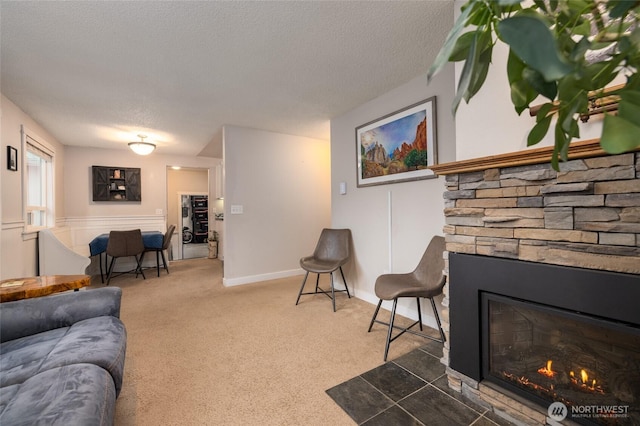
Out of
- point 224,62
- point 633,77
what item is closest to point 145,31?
point 224,62

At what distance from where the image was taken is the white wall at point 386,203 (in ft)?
7.45

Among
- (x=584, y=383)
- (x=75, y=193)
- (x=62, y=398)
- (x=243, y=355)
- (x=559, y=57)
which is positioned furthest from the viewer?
(x=75, y=193)

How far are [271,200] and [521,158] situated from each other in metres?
3.28

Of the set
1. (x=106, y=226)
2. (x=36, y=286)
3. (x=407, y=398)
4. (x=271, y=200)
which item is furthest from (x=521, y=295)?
(x=106, y=226)

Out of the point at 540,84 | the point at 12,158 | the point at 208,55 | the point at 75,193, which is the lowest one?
the point at 540,84

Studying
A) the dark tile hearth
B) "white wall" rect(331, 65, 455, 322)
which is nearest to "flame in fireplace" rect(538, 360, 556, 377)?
the dark tile hearth

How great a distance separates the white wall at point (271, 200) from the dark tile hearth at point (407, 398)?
2560 millimetres

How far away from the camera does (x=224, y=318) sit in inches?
104

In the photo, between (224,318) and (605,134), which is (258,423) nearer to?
(224,318)

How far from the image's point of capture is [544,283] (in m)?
1.15

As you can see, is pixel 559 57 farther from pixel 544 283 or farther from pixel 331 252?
pixel 331 252

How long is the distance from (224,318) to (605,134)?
2872mm

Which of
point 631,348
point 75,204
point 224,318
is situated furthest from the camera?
point 75,204

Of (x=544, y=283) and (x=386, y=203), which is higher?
(x=386, y=203)
